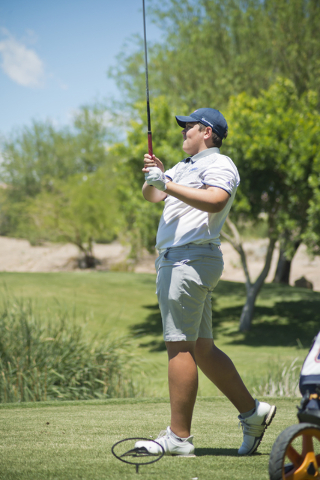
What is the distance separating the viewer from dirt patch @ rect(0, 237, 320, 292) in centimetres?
2911

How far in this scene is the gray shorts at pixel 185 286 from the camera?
2.41 m

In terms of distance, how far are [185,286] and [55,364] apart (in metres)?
4.20

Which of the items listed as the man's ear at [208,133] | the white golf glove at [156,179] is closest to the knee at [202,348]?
the white golf glove at [156,179]

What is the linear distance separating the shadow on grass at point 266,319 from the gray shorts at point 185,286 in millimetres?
9205

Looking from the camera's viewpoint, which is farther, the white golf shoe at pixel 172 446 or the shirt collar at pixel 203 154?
the shirt collar at pixel 203 154

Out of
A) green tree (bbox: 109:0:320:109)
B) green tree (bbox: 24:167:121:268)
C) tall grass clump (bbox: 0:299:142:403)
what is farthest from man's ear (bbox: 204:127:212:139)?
green tree (bbox: 24:167:121:268)

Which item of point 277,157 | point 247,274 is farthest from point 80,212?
point 277,157

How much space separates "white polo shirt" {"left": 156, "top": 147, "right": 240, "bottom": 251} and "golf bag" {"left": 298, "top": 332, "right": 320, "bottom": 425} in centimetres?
81

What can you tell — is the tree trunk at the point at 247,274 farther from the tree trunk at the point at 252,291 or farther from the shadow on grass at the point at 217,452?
the shadow on grass at the point at 217,452

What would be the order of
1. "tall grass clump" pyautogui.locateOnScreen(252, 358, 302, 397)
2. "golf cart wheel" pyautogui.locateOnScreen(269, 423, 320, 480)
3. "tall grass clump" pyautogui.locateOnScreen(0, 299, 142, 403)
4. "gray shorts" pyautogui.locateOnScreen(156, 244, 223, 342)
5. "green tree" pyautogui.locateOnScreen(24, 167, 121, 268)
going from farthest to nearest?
"green tree" pyautogui.locateOnScreen(24, 167, 121, 268) → "tall grass clump" pyautogui.locateOnScreen(252, 358, 302, 397) → "tall grass clump" pyautogui.locateOnScreen(0, 299, 142, 403) → "gray shorts" pyautogui.locateOnScreen(156, 244, 223, 342) → "golf cart wheel" pyautogui.locateOnScreen(269, 423, 320, 480)

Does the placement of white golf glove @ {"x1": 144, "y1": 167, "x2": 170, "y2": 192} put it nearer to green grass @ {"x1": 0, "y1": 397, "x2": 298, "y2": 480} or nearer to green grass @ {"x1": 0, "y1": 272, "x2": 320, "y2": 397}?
green grass @ {"x1": 0, "y1": 397, "x2": 298, "y2": 480}

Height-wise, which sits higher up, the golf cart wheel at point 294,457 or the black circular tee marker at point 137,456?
the golf cart wheel at point 294,457

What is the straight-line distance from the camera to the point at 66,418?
11.4ft

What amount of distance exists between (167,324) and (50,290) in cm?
1491
